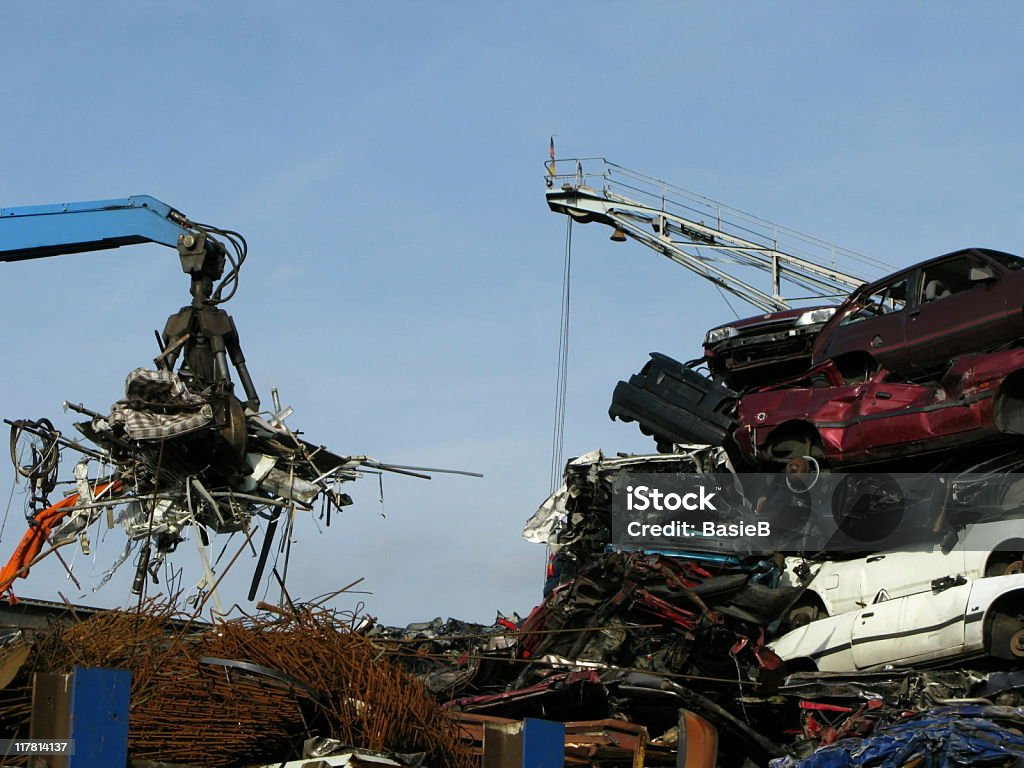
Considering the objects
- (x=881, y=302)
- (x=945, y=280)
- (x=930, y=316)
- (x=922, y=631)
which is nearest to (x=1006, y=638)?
(x=922, y=631)

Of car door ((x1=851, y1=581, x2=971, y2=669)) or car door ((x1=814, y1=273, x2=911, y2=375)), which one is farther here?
car door ((x1=814, y1=273, x2=911, y2=375))

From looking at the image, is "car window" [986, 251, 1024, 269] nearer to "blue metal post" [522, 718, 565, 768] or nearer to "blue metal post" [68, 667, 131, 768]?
"blue metal post" [522, 718, 565, 768]

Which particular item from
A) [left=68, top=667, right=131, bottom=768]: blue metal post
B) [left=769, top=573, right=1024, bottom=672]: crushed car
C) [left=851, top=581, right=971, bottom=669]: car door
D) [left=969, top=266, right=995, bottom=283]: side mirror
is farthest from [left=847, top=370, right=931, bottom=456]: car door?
[left=68, top=667, right=131, bottom=768]: blue metal post

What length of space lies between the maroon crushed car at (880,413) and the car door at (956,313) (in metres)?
0.60

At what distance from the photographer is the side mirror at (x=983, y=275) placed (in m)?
15.7

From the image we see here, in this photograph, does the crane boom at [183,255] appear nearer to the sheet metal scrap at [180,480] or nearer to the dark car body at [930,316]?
the sheet metal scrap at [180,480]

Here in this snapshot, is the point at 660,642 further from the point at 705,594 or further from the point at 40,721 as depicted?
the point at 40,721

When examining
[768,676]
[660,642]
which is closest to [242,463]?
[660,642]

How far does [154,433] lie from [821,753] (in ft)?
20.6

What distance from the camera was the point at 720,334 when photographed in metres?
19.8

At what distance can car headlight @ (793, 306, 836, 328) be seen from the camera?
62.7 ft

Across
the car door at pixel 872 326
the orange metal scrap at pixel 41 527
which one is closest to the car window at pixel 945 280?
the car door at pixel 872 326

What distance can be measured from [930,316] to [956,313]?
0.39 metres

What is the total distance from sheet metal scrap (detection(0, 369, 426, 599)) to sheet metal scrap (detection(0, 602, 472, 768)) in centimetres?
387
